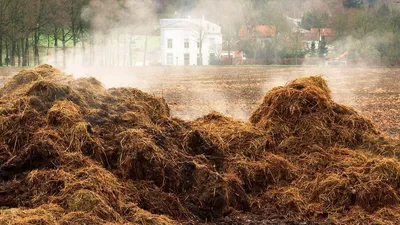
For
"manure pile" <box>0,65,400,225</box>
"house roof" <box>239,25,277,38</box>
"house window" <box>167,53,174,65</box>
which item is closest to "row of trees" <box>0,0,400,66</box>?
"house roof" <box>239,25,277,38</box>

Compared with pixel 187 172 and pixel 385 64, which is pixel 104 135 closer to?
pixel 187 172

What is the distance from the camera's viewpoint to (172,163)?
7.32m

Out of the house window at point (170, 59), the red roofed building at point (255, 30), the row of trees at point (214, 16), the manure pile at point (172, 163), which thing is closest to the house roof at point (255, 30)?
the red roofed building at point (255, 30)

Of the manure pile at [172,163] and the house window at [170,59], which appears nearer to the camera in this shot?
the manure pile at [172,163]

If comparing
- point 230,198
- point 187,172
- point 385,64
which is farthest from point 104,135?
point 385,64

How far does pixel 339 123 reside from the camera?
925cm

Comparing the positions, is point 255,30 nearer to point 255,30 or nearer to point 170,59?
point 255,30

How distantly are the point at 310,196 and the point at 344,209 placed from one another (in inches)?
20.0

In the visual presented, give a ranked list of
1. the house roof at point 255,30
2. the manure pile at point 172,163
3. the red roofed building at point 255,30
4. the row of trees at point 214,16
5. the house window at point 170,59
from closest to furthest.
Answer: the manure pile at point 172,163 → the row of trees at point 214,16 → the house roof at point 255,30 → the red roofed building at point 255,30 → the house window at point 170,59

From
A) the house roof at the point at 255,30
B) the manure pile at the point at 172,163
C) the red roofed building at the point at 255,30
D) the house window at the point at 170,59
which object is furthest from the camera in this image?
the house window at the point at 170,59

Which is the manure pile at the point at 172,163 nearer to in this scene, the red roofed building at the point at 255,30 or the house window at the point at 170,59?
the red roofed building at the point at 255,30

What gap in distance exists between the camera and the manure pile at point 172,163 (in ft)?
21.2

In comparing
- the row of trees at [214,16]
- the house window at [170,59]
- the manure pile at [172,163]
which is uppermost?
the row of trees at [214,16]

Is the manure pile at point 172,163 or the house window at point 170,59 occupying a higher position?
the house window at point 170,59
